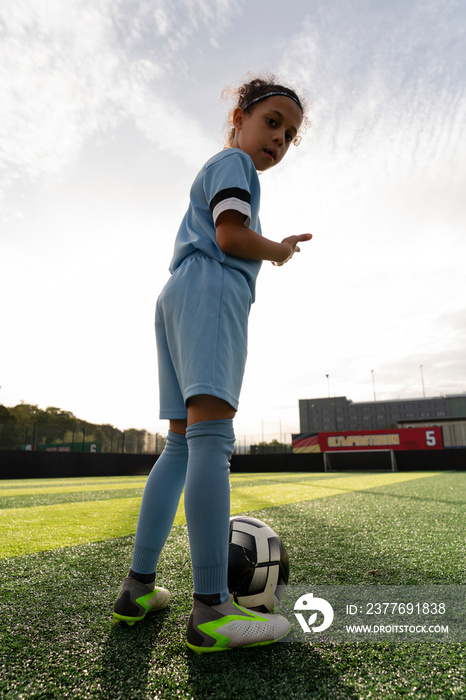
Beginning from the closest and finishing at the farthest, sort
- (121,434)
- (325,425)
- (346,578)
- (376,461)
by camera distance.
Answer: (346,578), (376,461), (121,434), (325,425)

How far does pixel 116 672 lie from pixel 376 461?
21499 millimetres

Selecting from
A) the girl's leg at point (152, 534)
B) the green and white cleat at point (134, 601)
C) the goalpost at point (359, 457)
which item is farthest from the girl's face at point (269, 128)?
the goalpost at point (359, 457)

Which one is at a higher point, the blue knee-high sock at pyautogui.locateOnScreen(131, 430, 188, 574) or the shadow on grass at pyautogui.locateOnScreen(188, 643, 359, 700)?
the blue knee-high sock at pyautogui.locateOnScreen(131, 430, 188, 574)

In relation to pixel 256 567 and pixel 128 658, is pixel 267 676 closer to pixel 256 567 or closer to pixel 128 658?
pixel 128 658

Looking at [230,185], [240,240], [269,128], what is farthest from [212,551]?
[269,128]

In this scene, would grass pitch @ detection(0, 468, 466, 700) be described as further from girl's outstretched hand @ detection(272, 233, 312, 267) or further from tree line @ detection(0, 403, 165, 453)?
tree line @ detection(0, 403, 165, 453)

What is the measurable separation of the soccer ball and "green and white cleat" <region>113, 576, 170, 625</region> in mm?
240

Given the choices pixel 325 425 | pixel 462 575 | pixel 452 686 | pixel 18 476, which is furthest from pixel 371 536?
pixel 325 425

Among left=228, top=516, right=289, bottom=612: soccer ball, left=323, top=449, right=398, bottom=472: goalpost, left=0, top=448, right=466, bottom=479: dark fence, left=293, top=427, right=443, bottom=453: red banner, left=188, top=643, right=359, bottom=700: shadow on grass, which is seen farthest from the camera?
left=323, top=449, right=398, bottom=472: goalpost

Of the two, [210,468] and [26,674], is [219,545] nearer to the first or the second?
[210,468]

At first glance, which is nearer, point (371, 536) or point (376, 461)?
point (371, 536)

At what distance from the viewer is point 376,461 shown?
67.2 ft

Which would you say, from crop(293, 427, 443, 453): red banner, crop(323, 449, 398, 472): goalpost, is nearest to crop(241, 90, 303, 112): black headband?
crop(293, 427, 443, 453): red banner

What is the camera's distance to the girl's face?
1.44 metres
